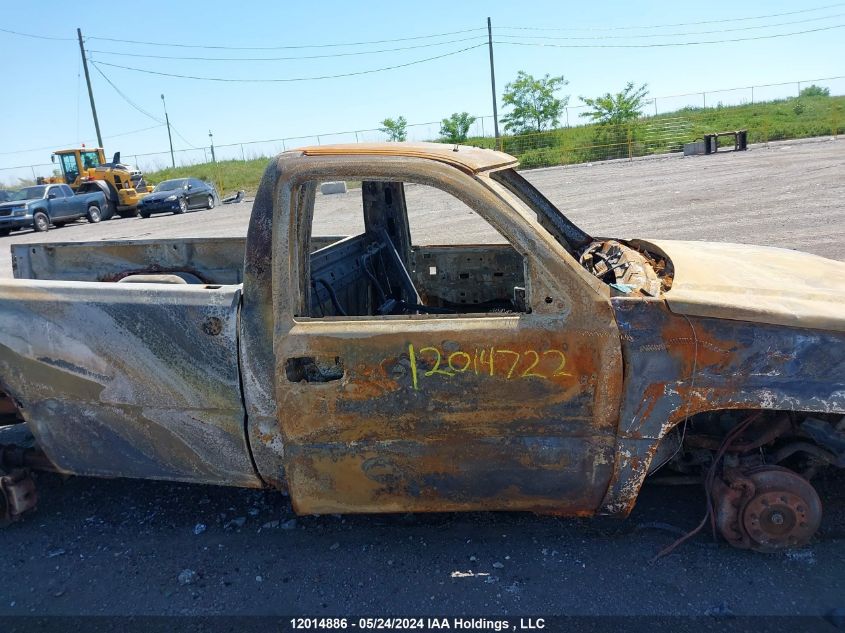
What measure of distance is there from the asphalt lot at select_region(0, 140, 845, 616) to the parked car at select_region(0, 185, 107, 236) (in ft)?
68.3

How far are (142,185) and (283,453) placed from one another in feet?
91.4

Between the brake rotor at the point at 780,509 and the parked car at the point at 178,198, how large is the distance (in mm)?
26152

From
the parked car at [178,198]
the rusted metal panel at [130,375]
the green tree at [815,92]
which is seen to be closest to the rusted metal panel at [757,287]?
the rusted metal panel at [130,375]

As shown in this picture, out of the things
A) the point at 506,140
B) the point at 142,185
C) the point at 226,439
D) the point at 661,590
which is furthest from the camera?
the point at 506,140

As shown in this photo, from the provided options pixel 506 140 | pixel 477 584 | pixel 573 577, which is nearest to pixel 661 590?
pixel 573 577

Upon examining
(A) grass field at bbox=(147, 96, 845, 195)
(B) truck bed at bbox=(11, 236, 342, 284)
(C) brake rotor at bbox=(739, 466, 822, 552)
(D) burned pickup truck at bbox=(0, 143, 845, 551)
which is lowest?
(C) brake rotor at bbox=(739, 466, 822, 552)

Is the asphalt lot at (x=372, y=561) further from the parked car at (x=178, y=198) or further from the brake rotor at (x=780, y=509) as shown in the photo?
the parked car at (x=178, y=198)

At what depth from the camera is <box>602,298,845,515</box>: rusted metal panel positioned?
256 centimetres

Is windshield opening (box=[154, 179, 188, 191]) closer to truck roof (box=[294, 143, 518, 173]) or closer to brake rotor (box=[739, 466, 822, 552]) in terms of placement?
truck roof (box=[294, 143, 518, 173])

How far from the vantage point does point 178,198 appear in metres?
25.9

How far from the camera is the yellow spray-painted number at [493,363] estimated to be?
2.63 meters

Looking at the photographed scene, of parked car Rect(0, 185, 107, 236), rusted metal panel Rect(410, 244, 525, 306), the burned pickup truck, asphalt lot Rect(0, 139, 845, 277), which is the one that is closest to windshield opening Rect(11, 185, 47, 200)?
parked car Rect(0, 185, 107, 236)

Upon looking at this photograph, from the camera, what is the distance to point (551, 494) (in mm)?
2820

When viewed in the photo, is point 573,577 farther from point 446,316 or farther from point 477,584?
point 446,316
